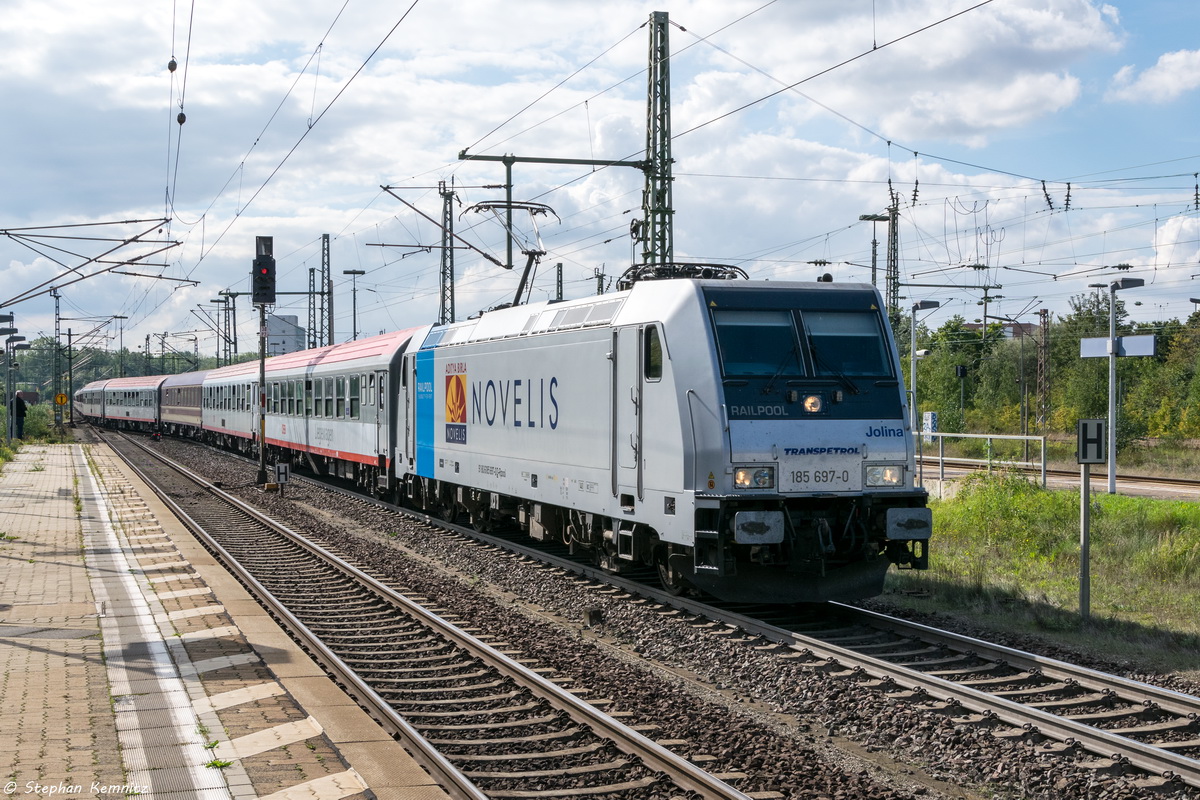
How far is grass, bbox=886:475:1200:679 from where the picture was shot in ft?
34.0

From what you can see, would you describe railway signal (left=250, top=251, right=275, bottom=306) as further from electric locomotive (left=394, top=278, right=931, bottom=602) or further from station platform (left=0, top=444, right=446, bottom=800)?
electric locomotive (left=394, top=278, right=931, bottom=602)

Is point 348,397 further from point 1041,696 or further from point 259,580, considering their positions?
point 1041,696

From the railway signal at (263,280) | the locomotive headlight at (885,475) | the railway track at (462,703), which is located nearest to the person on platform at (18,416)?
the railway signal at (263,280)

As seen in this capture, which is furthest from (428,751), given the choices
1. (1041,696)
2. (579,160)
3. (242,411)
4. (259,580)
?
(242,411)

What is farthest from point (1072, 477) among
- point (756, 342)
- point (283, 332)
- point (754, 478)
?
point (283, 332)

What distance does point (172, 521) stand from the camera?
20.8 meters

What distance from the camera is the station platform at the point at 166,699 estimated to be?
6090 millimetres

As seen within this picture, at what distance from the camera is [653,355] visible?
11.3 m

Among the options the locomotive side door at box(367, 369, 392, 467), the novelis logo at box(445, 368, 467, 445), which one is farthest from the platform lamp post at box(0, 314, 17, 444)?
the novelis logo at box(445, 368, 467, 445)

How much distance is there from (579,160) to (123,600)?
1081 cm

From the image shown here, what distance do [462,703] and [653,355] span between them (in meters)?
4.37

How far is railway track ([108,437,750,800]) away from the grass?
4.87 metres
